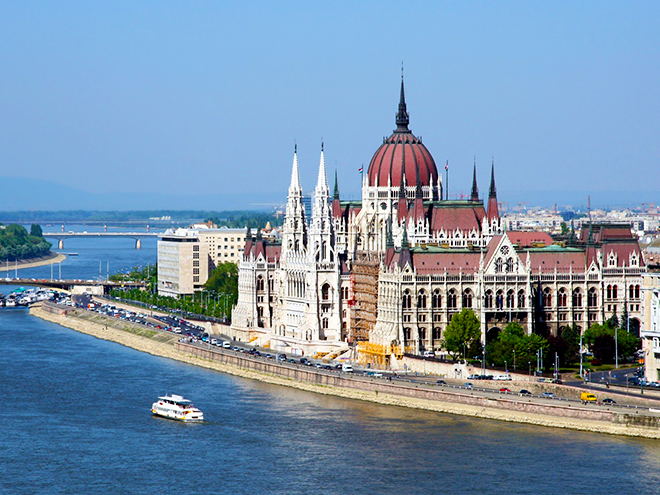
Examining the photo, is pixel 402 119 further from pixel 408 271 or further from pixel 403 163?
pixel 408 271

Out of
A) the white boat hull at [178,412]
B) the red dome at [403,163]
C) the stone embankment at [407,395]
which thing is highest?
the red dome at [403,163]

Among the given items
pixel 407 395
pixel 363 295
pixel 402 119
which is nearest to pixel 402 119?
pixel 402 119

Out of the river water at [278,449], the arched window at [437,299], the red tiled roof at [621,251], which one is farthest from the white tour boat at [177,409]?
the red tiled roof at [621,251]

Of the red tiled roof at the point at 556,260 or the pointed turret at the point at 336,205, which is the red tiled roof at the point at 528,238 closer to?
the red tiled roof at the point at 556,260

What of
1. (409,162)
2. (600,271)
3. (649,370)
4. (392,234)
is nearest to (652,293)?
(649,370)

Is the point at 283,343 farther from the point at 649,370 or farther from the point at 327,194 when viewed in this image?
the point at 649,370

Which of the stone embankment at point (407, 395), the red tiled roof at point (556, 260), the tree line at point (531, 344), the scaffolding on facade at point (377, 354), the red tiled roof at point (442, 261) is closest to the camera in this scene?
the stone embankment at point (407, 395)

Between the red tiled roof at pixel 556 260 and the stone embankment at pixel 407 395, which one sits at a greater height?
the red tiled roof at pixel 556 260
